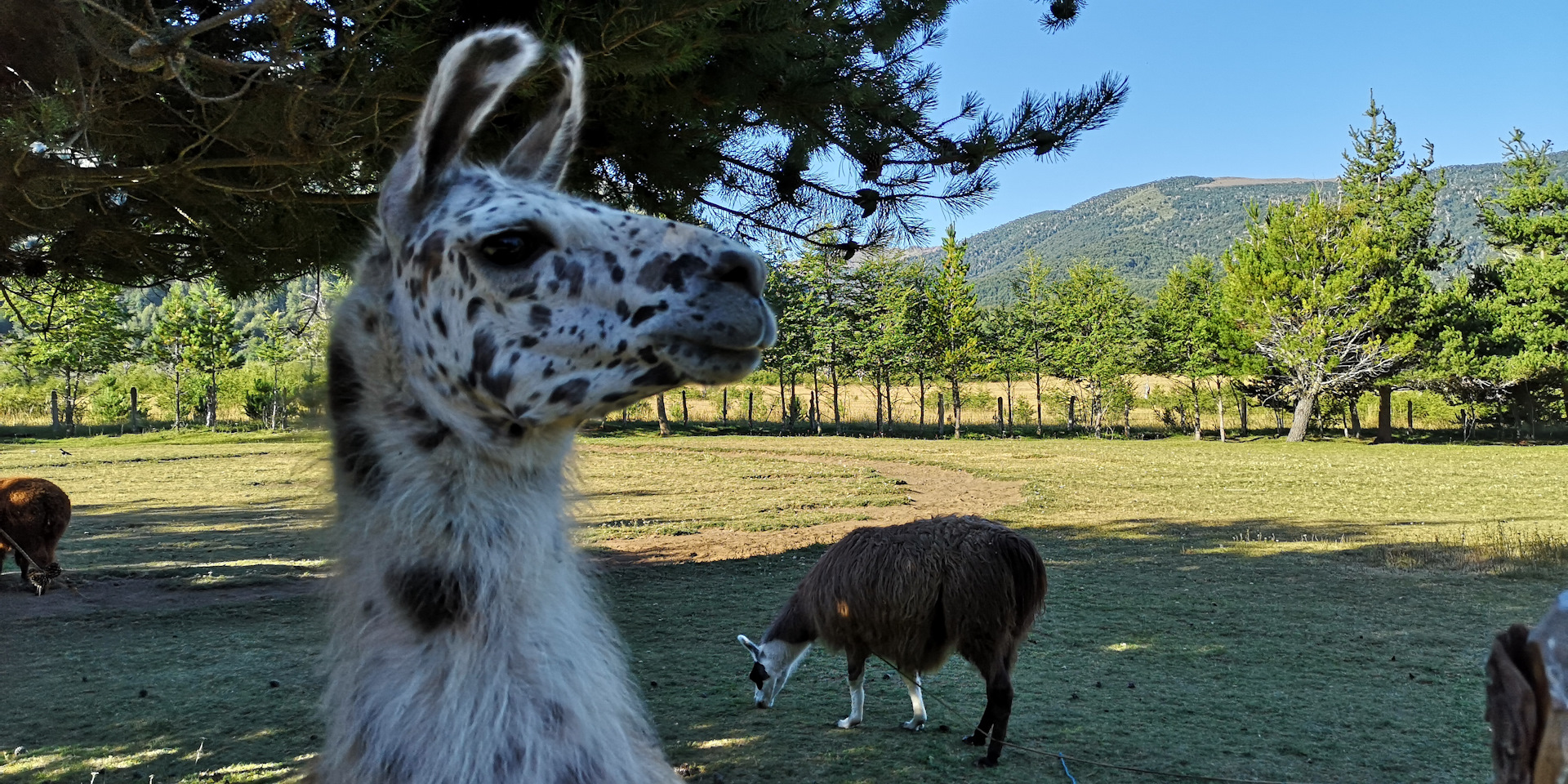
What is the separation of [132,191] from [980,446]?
35.1 m

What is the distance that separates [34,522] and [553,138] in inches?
443

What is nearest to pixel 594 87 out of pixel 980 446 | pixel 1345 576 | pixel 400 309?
pixel 400 309

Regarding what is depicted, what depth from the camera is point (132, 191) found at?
5.75 metres

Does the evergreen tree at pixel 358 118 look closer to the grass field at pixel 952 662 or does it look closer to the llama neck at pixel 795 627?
the grass field at pixel 952 662

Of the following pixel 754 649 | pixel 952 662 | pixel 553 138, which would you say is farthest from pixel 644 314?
pixel 952 662

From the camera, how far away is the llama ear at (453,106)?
171cm

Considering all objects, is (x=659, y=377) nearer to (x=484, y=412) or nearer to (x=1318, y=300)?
(x=484, y=412)

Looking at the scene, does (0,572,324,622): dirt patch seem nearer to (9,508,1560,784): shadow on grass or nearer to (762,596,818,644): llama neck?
(9,508,1560,784): shadow on grass

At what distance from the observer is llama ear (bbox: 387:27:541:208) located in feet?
5.60

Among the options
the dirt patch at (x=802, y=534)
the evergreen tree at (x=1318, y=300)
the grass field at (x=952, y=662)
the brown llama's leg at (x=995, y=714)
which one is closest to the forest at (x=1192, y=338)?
the evergreen tree at (x=1318, y=300)

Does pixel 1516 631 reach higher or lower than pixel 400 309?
lower

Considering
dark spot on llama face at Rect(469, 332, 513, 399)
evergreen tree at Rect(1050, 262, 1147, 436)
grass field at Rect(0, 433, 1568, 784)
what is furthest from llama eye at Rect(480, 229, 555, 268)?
evergreen tree at Rect(1050, 262, 1147, 436)

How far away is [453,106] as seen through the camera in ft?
5.75

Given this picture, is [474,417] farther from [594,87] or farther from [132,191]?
[132,191]
